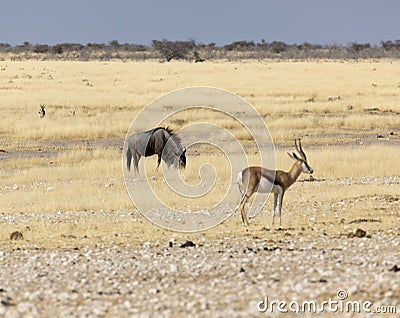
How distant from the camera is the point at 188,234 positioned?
1199 cm

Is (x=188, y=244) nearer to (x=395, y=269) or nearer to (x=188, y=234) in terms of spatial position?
(x=188, y=234)

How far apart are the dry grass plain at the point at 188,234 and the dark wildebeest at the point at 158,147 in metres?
0.58

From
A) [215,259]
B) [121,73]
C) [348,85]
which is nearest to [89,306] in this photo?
[215,259]

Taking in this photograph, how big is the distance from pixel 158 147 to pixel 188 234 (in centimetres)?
934

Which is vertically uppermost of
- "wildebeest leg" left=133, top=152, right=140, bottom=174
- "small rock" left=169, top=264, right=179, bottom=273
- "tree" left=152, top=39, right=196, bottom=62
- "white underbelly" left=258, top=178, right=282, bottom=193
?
"tree" left=152, top=39, right=196, bottom=62

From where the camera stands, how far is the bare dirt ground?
690cm

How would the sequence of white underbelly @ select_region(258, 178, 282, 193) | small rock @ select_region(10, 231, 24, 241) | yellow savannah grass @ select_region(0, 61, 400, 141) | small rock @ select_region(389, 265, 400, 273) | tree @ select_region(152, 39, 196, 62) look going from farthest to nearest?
1. tree @ select_region(152, 39, 196, 62)
2. yellow savannah grass @ select_region(0, 61, 400, 141)
3. white underbelly @ select_region(258, 178, 282, 193)
4. small rock @ select_region(10, 231, 24, 241)
5. small rock @ select_region(389, 265, 400, 273)

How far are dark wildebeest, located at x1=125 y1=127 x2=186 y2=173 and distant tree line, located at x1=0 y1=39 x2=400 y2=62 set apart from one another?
2726 inches

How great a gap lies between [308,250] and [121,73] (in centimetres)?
5303

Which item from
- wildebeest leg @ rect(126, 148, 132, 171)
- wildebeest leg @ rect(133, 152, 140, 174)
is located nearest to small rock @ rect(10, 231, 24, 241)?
wildebeest leg @ rect(133, 152, 140, 174)

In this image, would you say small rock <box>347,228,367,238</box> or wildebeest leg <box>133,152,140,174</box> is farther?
wildebeest leg <box>133,152,140,174</box>

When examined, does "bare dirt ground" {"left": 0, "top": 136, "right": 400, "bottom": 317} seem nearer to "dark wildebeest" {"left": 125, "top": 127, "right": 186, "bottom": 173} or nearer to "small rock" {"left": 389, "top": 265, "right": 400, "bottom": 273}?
"small rock" {"left": 389, "top": 265, "right": 400, "bottom": 273}

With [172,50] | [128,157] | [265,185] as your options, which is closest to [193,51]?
[172,50]

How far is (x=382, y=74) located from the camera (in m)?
61.6
